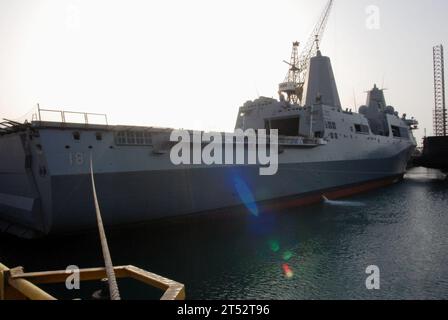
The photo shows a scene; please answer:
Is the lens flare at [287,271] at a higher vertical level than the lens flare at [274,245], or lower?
higher

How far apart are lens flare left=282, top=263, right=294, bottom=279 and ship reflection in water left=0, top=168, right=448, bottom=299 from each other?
0.01 m

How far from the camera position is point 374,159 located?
3491 centimetres

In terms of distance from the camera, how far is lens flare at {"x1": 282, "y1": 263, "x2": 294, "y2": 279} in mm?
11102

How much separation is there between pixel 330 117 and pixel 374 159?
1050cm

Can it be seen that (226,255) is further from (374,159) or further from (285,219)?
(374,159)

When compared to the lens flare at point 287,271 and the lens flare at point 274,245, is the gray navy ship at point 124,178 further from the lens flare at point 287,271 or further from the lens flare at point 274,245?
the lens flare at point 287,271

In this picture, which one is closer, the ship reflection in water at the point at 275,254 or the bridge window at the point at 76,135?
the ship reflection in water at the point at 275,254

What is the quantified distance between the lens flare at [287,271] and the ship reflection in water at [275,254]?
15 millimetres

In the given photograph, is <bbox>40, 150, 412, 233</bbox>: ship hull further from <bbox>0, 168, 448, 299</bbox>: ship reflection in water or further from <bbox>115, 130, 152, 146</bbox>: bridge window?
<bbox>115, 130, 152, 146</bbox>: bridge window

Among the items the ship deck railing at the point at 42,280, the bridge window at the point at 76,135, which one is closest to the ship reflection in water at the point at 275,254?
the bridge window at the point at 76,135

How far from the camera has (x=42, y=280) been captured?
172 inches

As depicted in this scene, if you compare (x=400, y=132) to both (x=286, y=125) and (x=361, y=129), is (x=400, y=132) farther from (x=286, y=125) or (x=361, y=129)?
(x=286, y=125)

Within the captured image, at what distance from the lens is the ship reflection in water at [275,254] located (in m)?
10.1
